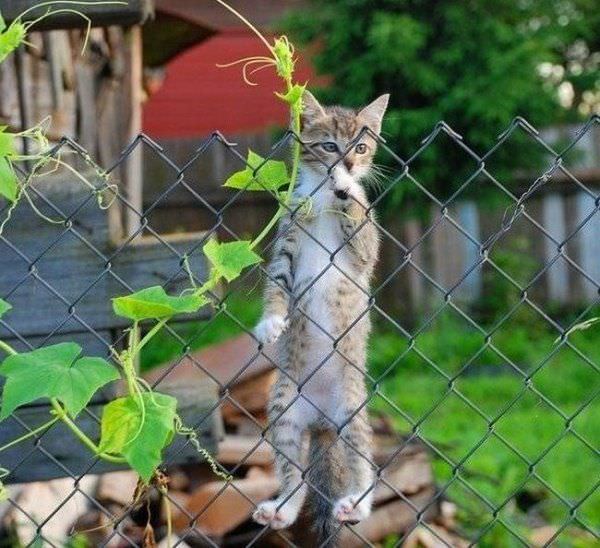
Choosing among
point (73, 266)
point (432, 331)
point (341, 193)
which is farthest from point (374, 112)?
point (432, 331)

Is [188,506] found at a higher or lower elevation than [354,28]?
higher

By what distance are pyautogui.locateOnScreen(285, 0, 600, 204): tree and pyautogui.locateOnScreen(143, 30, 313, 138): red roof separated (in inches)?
163

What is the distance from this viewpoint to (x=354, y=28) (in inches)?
500

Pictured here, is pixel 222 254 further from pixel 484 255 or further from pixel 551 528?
pixel 551 528

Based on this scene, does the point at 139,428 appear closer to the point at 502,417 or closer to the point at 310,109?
the point at 310,109

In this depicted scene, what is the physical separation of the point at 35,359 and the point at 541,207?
11.9 meters

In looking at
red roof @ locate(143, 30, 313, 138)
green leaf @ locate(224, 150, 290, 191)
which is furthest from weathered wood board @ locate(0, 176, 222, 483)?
red roof @ locate(143, 30, 313, 138)

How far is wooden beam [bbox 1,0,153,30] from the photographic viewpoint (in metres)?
4.15

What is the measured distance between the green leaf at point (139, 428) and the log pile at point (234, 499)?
1930 millimetres

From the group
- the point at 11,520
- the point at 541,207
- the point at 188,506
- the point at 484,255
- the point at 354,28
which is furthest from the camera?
the point at 541,207

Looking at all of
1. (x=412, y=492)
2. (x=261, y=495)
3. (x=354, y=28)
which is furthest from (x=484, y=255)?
(x=354, y=28)

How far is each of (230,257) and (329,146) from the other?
1.43 meters

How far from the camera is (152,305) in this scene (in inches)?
124

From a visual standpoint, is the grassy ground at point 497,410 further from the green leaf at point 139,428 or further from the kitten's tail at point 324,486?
the green leaf at point 139,428
